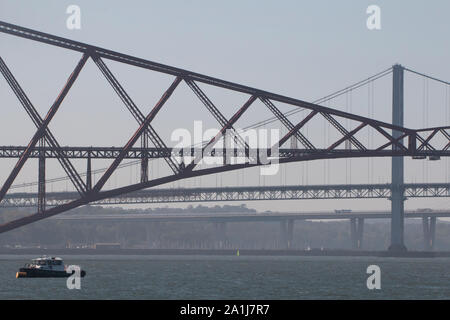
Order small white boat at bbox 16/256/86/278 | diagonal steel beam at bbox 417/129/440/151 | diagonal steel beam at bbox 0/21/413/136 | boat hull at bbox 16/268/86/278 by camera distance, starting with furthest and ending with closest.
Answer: small white boat at bbox 16/256/86/278 < boat hull at bbox 16/268/86/278 < diagonal steel beam at bbox 417/129/440/151 < diagonal steel beam at bbox 0/21/413/136

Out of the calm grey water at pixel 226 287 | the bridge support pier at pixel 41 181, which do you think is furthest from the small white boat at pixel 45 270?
the bridge support pier at pixel 41 181

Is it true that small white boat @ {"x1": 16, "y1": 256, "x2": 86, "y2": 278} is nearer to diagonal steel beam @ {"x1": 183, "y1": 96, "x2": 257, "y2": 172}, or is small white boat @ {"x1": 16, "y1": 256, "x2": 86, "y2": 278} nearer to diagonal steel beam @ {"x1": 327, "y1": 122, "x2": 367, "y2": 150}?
diagonal steel beam @ {"x1": 183, "y1": 96, "x2": 257, "y2": 172}

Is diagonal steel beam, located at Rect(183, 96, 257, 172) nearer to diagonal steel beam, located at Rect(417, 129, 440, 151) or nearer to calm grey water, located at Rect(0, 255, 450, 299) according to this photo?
calm grey water, located at Rect(0, 255, 450, 299)

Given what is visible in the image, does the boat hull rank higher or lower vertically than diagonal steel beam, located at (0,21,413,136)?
lower

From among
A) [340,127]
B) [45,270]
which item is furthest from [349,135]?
[45,270]

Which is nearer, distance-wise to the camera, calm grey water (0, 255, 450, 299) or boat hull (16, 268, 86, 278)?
calm grey water (0, 255, 450, 299)

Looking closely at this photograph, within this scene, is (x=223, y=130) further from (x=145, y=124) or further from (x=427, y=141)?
(x=427, y=141)

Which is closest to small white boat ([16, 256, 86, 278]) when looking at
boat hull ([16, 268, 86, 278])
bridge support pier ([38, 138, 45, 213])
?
boat hull ([16, 268, 86, 278])

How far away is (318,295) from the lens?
95.3 meters

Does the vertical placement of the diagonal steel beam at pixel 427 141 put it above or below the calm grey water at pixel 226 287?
above

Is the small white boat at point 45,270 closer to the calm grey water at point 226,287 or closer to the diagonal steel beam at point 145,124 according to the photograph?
the calm grey water at point 226,287

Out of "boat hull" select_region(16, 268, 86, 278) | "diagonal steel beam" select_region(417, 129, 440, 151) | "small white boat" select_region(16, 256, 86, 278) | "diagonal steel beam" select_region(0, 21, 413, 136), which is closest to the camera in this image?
"diagonal steel beam" select_region(0, 21, 413, 136)

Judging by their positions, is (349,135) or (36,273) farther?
(36,273)
